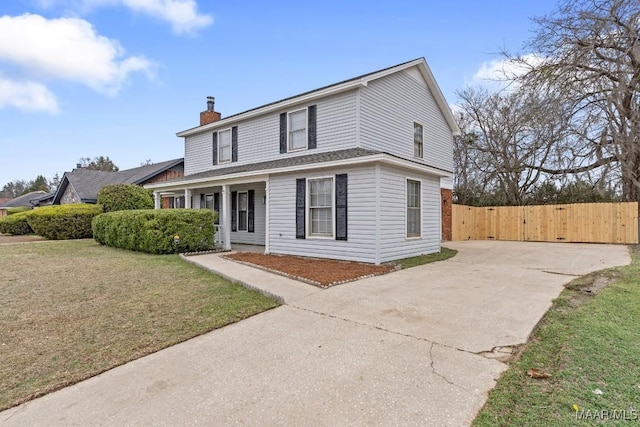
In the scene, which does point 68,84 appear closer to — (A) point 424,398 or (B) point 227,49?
(B) point 227,49

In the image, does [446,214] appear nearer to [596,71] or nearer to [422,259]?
[422,259]

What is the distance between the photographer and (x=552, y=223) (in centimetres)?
1648

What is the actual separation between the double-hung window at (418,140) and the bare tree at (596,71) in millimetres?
3634

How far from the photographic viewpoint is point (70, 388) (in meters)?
2.95

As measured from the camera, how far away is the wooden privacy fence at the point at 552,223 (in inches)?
583

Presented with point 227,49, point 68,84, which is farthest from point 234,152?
point 68,84

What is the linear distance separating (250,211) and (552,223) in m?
14.6

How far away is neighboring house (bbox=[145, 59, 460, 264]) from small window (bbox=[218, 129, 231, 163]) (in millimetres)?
42

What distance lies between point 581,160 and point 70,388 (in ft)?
57.8

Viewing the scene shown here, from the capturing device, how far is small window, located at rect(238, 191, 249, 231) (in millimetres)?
13988

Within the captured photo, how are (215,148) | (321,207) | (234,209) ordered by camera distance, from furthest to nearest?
(215,148) → (234,209) → (321,207)

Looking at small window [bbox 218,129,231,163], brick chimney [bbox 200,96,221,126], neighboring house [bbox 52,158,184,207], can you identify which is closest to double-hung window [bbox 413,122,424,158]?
small window [bbox 218,129,231,163]

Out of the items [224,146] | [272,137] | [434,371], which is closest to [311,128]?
[272,137]

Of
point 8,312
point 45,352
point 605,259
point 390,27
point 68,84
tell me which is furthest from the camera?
point 68,84
